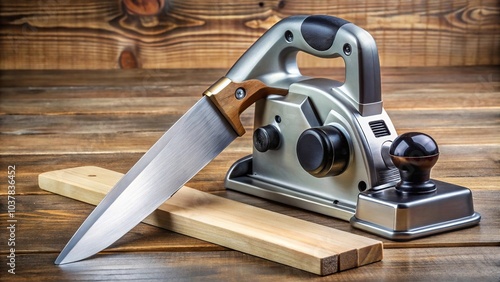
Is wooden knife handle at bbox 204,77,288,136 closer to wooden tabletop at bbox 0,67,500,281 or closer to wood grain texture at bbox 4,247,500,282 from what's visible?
wooden tabletop at bbox 0,67,500,281

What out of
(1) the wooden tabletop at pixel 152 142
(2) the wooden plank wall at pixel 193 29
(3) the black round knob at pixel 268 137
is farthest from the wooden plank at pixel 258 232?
(2) the wooden plank wall at pixel 193 29

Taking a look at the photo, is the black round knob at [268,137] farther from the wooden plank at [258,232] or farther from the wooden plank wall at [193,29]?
the wooden plank wall at [193,29]

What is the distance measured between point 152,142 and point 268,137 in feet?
1.72

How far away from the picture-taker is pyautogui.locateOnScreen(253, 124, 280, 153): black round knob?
1.42m

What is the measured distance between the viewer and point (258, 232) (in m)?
1.19

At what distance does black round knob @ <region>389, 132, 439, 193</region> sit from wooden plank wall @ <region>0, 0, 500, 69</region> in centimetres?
184

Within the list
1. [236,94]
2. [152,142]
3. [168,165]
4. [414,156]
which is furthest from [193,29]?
[414,156]

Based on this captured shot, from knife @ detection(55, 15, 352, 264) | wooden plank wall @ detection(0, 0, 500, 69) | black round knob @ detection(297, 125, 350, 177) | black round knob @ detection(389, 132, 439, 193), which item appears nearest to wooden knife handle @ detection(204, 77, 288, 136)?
knife @ detection(55, 15, 352, 264)

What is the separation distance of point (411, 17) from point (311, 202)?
6.08 feet

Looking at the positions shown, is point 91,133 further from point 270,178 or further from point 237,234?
point 237,234

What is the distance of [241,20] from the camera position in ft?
10.0

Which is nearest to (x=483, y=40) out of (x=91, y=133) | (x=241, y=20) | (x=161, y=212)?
(x=241, y=20)

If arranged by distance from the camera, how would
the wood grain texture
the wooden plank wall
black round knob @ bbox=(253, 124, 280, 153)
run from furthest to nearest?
the wooden plank wall → black round knob @ bbox=(253, 124, 280, 153) → the wood grain texture

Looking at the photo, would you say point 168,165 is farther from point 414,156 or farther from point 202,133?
point 414,156
